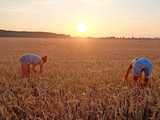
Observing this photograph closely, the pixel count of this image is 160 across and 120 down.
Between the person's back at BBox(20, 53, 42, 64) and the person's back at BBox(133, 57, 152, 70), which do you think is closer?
the person's back at BBox(133, 57, 152, 70)

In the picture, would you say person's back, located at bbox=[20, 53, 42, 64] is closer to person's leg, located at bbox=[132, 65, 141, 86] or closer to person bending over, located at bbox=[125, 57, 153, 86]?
person bending over, located at bbox=[125, 57, 153, 86]

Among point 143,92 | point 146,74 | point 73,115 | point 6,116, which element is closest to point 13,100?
point 6,116

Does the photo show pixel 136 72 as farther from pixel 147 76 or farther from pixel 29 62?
pixel 29 62

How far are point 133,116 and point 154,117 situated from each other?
0.34m

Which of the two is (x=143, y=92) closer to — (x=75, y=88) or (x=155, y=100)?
(x=155, y=100)

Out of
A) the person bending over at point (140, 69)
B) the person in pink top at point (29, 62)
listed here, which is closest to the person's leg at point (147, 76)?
the person bending over at point (140, 69)

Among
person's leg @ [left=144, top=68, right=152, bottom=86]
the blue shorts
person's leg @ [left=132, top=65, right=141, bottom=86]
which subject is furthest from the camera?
the blue shorts

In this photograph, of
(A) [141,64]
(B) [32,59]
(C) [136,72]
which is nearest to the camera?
(C) [136,72]

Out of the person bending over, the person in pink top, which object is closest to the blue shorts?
the person bending over

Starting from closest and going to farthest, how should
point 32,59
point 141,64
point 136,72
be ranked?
point 136,72 → point 141,64 → point 32,59

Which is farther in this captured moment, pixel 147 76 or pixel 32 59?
pixel 32 59

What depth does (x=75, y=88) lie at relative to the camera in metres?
8.80

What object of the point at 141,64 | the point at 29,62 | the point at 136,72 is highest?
the point at 141,64

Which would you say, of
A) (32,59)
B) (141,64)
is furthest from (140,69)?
(32,59)
